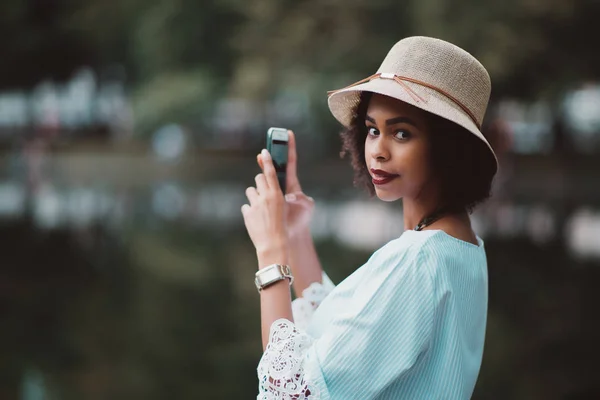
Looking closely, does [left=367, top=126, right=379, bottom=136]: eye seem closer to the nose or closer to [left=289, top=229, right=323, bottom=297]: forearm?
the nose

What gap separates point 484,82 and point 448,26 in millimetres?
17178

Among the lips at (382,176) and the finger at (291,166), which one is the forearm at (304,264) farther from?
the lips at (382,176)

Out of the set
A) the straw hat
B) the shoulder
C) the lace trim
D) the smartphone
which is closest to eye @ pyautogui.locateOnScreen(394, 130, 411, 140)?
the straw hat

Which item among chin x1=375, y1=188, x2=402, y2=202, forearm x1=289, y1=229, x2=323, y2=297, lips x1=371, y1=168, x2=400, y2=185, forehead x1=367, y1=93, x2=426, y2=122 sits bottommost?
forearm x1=289, y1=229, x2=323, y2=297

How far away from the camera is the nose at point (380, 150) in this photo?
203 cm

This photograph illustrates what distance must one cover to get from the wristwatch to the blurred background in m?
2.03

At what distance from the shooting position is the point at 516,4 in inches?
744

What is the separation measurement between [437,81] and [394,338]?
58cm

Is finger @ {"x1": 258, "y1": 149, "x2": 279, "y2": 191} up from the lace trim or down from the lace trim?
up

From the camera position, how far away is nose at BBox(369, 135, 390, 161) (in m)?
2.03

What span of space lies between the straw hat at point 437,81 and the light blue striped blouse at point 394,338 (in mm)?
280

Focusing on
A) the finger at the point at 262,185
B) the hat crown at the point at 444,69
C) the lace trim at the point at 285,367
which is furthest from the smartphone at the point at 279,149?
the lace trim at the point at 285,367

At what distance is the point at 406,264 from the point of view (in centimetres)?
184

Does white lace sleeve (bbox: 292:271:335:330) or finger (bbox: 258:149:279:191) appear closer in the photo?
finger (bbox: 258:149:279:191)
